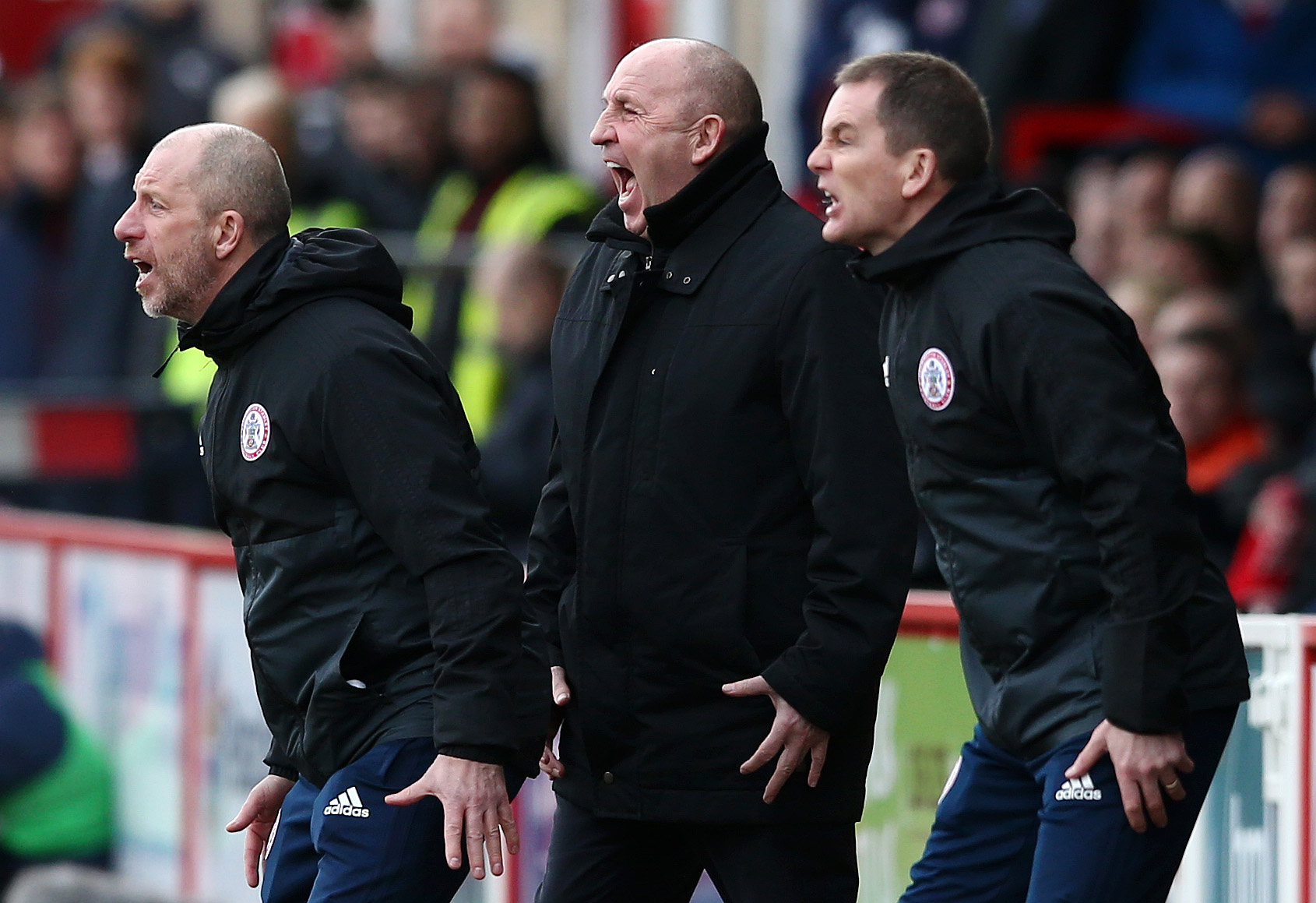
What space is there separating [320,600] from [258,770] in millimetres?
3460

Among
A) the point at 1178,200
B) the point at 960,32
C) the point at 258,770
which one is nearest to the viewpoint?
the point at 258,770

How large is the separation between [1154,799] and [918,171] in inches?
41.9

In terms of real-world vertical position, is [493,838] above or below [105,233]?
above

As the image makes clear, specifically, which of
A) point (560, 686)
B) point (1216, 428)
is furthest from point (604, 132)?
point (1216, 428)

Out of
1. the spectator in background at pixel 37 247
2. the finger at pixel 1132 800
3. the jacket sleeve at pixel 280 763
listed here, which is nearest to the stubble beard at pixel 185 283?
the jacket sleeve at pixel 280 763

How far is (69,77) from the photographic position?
442 inches

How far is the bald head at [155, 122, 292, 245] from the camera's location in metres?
3.76

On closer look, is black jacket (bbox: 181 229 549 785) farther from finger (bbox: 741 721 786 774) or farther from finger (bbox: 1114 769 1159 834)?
finger (bbox: 1114 769 1159 834)

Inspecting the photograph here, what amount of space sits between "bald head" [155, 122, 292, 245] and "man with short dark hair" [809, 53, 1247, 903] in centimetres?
92

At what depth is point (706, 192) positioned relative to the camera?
3857mm

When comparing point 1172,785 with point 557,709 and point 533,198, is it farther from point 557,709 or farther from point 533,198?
point 533,198

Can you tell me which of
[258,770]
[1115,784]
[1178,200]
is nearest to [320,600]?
[1115,784]

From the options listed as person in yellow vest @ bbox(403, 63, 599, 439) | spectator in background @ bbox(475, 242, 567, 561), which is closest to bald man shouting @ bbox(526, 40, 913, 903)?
spectator in background @ bbox(475, 242, 567, 561)

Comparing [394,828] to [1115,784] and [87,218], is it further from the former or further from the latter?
[87,218]
